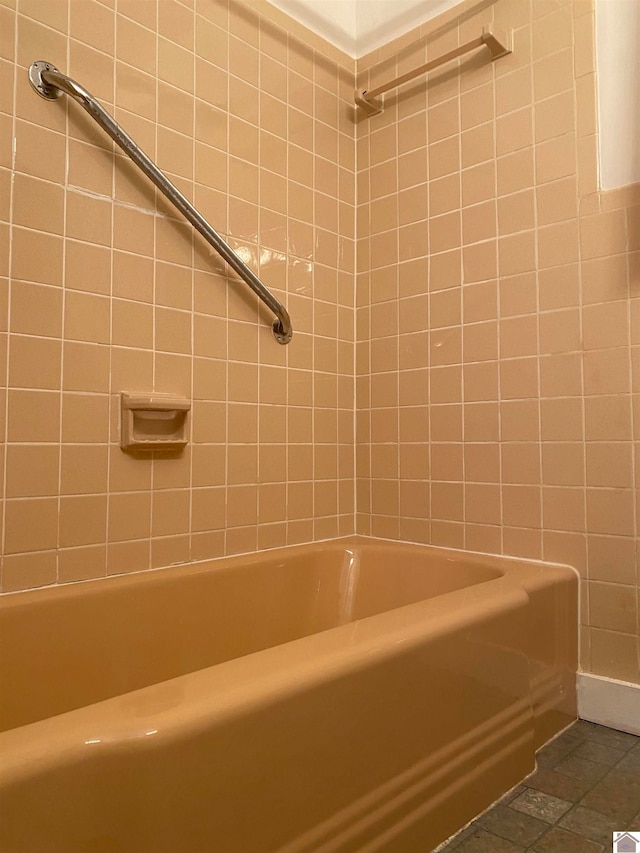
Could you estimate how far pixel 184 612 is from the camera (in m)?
1.32

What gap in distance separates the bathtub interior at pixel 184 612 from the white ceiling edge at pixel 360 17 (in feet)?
5.13

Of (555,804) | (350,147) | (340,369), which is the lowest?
(555,804)

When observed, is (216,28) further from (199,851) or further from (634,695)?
(634,695)

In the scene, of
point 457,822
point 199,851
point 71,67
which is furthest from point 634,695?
A: point 71,67

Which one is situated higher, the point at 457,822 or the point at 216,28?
the point at 216,28

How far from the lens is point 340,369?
1.90 meters

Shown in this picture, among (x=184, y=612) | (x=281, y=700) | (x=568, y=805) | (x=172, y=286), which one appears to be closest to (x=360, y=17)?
(x=172, y=286)

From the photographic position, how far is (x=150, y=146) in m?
1.40

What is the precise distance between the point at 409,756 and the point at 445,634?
0.19 meters

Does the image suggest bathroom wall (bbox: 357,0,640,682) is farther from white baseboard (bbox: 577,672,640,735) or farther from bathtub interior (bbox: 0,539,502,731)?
bathtub interior (bbox: 0,539,502,731)

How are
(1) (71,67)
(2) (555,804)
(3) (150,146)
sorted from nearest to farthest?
(2) (555,804)
(1) (71,67)
(3) (150,146)

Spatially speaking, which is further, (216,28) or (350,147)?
(350,147)

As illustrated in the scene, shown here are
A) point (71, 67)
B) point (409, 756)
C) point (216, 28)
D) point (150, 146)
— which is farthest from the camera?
point (216, 28)

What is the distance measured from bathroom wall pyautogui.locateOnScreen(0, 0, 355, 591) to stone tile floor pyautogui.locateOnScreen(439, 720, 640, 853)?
32.2 inches
